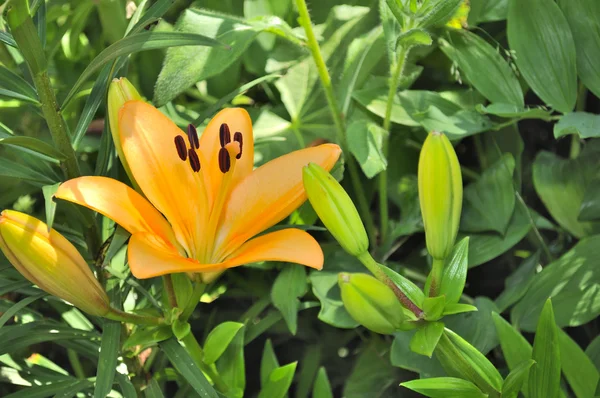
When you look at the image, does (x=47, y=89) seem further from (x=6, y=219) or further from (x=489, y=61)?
(x=489, y=61)

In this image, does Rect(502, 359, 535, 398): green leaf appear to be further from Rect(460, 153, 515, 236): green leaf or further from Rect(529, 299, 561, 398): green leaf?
Rect(460, 153, 515, 236): green leaf

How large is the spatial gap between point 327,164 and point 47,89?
183 mm

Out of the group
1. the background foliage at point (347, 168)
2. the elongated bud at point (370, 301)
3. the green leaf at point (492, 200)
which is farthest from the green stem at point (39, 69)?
the green leaf at point (492, 200)

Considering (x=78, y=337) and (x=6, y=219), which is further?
(x=78, y=337)

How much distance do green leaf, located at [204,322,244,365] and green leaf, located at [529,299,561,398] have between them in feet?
0.65

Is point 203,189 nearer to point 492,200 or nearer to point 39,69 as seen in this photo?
point 39,69

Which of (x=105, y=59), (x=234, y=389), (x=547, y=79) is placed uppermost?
(x=105, y=59)

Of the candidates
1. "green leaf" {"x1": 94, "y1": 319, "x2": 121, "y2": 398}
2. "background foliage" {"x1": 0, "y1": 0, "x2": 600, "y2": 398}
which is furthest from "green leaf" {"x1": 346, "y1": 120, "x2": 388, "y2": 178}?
"green leaf" {"x1": 94, "y1": 319, "x2": 121, "y2": 398}

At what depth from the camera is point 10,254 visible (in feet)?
1.28

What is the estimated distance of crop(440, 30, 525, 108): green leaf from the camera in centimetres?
56

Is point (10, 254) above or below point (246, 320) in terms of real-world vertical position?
above

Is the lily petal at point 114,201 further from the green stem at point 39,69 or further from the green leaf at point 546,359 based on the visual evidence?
the green leaf at point 546,359

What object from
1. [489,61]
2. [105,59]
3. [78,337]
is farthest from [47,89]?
[489,61]

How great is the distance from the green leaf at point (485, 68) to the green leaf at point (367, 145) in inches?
3.5
